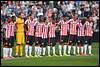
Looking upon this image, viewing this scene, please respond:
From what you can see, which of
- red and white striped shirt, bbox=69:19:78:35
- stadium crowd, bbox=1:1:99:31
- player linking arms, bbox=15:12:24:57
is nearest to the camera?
player linking arms, bbox=15:12:24:57

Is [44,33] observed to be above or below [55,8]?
below

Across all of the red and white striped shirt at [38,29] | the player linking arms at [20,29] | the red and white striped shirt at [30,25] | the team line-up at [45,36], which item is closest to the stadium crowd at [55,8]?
the team line-up at [45,36]

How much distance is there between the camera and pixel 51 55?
2647 centimetres

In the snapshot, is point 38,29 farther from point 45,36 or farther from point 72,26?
point 72,26

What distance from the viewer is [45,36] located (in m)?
26.1

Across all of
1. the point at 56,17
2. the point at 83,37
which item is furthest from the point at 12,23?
the point at 56,17

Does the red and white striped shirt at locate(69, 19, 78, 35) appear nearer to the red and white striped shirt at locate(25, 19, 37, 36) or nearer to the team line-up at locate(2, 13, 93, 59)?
the team line-up at locate(2, 13, 93, 59)

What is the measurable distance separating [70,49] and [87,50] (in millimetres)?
1157

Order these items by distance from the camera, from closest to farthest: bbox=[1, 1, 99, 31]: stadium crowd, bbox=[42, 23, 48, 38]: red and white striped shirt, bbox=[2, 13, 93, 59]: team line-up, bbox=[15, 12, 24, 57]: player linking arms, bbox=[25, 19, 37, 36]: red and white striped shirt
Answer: bbox=[2, 13, 93, 59]: team line-up
bbox=[25, 19, 37, 36]: red and white striped shirt
bbox=[15, 12, 24, 57]: player linking arms
bbox=[42, 23, 48, 38]: red and white striped shirt
bbox=[1, 1, 99, 31]: stadium crowd

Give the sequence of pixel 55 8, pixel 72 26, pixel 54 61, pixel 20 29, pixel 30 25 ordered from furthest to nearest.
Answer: pixel 55 8, pixel 72 26, pixel 20 29, pixel 30 25, pixel 54 61

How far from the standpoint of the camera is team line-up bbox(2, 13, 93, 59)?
82.6 feet

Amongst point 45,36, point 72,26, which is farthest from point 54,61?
point 72,26

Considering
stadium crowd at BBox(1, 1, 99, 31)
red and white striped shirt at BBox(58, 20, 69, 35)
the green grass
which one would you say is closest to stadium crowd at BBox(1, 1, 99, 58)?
red and white striped shirt at BBox(58, 20, 69, 35)

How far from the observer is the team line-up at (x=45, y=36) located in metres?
25.2
